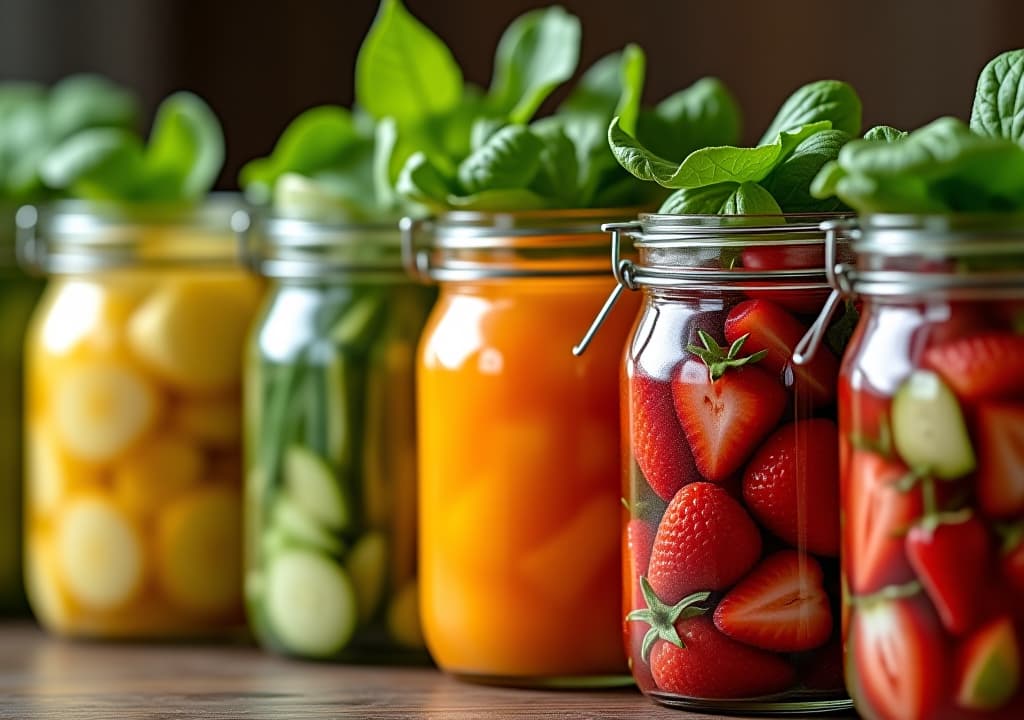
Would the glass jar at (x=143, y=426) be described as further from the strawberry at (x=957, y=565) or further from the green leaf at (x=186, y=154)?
the strawberry at (x=957, y=565)

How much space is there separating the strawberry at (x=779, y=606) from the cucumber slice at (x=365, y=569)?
0.29 m

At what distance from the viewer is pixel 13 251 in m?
1.25

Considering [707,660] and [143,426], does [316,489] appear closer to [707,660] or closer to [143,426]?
[143,426]

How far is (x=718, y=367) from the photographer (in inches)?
30.0

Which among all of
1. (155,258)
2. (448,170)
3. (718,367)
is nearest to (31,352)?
(155,258)

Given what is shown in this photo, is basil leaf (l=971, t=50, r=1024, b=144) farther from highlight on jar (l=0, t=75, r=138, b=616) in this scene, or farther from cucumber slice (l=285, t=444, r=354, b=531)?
highlight on jar (l=0, t=75, r=138, b=616)

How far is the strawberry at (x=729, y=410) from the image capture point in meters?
0.76

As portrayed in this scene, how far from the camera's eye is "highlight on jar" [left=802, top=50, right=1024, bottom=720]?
646 millimetres

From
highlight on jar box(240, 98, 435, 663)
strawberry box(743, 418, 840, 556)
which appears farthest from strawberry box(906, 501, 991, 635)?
highlight on jar box(240, 98, 435, 663)

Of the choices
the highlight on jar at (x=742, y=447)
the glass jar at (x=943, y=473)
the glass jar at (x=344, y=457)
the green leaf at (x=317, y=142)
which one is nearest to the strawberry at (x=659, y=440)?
the highlight on jar at (x=742, y=447)

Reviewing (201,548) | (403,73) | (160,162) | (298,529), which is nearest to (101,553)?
(201,548)

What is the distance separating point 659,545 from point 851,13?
2.51 feet

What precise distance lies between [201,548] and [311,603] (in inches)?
5.6

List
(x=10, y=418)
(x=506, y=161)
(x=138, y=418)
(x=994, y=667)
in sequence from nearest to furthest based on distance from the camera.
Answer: (x=994, y=667), (x=506, y=161), (x=138, y=418), (x=10, y=418)
